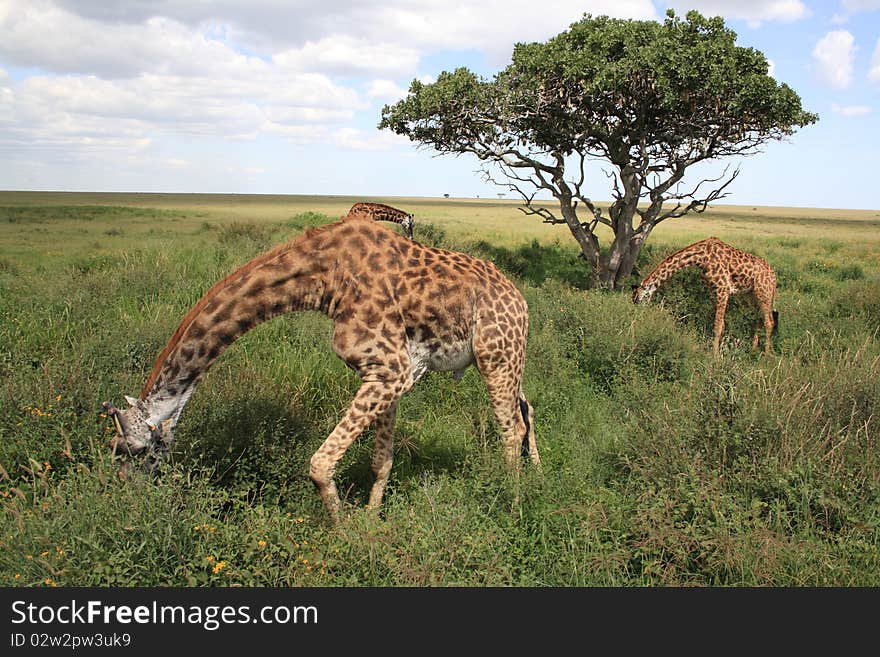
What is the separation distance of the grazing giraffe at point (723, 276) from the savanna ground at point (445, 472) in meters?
2.45

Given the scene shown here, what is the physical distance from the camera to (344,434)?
4.95 m

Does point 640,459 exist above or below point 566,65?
below

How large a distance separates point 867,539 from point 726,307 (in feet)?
27.7

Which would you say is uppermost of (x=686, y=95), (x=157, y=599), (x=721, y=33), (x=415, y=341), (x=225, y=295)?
(x=721, y=33)

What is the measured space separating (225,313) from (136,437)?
1.12 metres

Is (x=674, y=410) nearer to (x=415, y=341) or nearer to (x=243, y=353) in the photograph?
(x=415, y=341)

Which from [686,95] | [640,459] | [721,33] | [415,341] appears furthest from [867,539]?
[721,33]

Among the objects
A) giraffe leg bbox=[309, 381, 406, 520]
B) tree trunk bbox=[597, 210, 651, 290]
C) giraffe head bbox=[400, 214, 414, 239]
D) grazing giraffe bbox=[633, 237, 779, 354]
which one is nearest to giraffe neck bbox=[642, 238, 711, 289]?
grazing giraffe bbox=[633, 237, 779, 354]

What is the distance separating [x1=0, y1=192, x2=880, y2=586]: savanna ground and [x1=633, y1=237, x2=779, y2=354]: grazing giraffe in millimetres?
2449

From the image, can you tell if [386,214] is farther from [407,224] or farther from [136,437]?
[136,437]

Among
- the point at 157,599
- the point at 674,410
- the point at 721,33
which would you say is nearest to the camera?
the point at 157,599

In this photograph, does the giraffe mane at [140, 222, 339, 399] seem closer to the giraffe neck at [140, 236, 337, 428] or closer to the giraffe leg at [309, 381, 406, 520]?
the giraffe neck at [140, 236, 337, 428]

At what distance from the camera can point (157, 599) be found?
3.85m

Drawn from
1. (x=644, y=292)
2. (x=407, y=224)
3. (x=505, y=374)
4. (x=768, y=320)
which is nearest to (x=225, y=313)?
(x=505, y=374)
